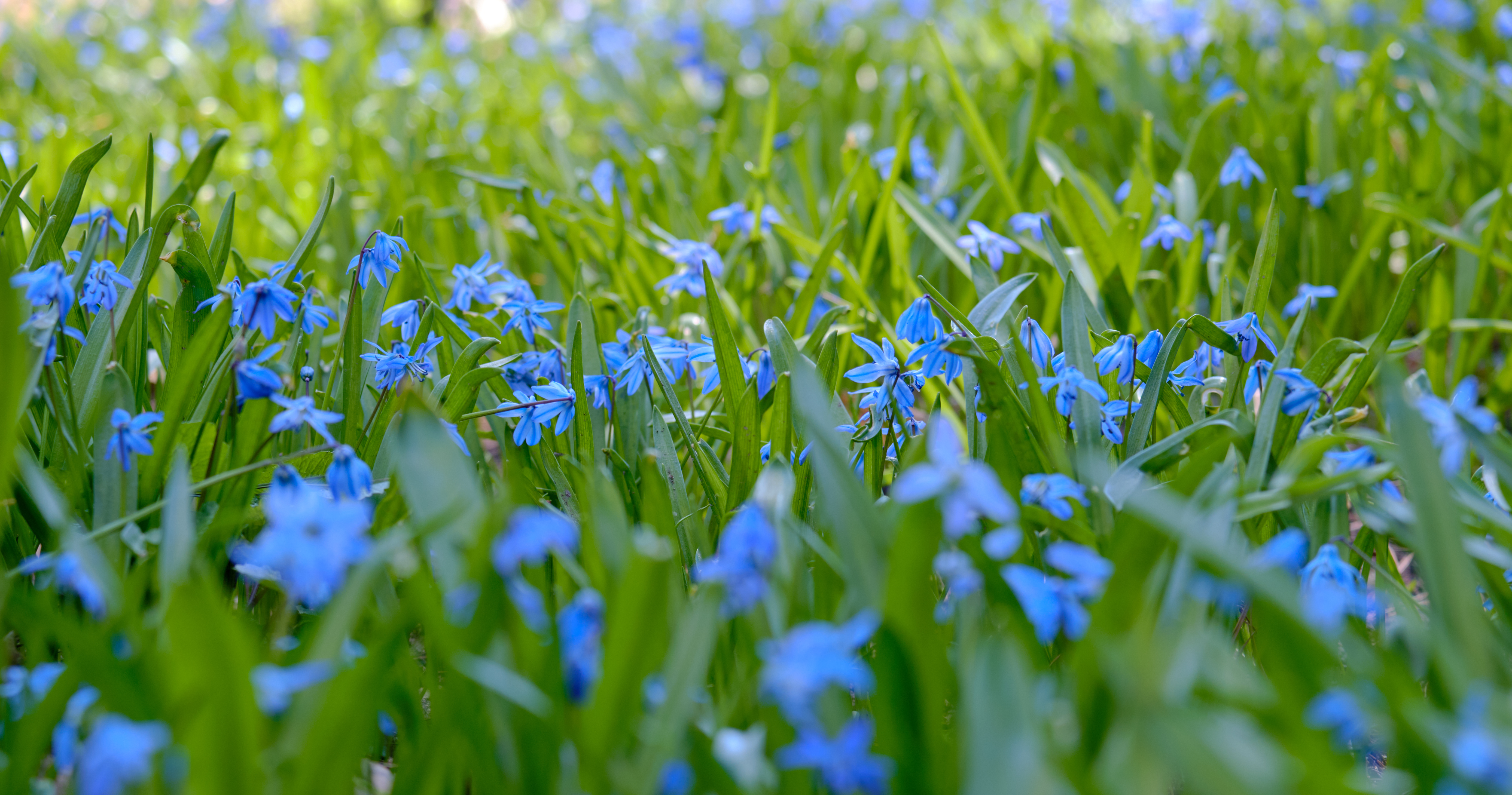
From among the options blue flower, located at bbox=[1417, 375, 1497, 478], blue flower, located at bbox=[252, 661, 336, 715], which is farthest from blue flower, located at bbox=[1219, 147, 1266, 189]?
blue flower, located at bbox=[252, 661, 336, 715]

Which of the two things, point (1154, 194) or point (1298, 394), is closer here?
point (1298, 394)

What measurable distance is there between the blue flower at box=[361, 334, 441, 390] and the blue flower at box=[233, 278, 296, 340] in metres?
0.16

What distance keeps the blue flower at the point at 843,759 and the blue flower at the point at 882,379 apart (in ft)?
2.06

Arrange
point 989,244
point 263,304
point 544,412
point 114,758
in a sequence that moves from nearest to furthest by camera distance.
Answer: point 114,758
point 263,304
point 544,412
point 989,244

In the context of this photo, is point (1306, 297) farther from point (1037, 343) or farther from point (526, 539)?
point (526, 539)

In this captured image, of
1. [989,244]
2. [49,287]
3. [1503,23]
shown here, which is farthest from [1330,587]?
[1503,23]

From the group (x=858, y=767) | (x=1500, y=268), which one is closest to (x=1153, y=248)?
(x=1500, y=268)

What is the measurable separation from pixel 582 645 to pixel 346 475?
48 centimetres

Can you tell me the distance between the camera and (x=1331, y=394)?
2.16 meters

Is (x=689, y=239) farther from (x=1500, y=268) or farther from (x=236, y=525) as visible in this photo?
(x=1500, y=268)

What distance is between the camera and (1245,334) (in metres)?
1.66

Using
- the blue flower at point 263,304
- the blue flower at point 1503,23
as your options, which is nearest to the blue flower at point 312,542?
the blue flower at point 263,304

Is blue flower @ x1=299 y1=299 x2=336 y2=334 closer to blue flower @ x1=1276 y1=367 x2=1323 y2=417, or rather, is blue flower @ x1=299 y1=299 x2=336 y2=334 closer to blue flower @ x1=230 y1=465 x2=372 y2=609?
blue flower @ x1=230 y1=465 x2=372 y2=609

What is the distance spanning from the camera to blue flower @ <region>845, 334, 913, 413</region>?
1547mm
